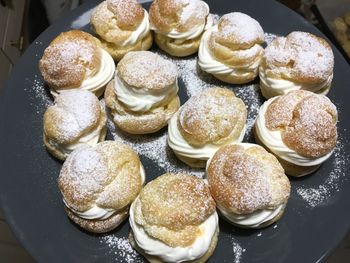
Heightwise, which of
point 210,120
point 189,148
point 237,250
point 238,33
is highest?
point 238,33

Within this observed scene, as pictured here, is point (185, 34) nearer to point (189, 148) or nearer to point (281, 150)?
point (189, 148)

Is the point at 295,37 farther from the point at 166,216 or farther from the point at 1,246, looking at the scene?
the point at 1,246

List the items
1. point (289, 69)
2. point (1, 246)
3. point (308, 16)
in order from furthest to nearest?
point (308, 16), point (1, 246), point (289, 69)

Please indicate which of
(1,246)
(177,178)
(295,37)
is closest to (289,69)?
(295,37)

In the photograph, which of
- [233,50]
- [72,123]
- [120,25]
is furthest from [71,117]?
[233,50]

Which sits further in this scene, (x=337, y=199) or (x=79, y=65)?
(x=79, y=65)
